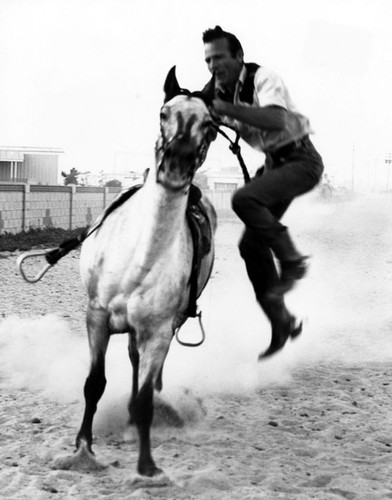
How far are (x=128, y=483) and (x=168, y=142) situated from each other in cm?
187

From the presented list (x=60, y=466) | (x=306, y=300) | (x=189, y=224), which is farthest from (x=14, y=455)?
(x=306, y=300)

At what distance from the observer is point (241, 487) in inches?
181

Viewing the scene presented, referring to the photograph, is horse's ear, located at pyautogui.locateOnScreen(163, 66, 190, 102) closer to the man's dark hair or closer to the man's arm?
the man's arm

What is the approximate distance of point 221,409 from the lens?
6.32 m

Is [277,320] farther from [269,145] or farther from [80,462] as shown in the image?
[80,462]

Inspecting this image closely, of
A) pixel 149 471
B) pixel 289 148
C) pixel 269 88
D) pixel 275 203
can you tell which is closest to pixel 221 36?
pixel 269 88

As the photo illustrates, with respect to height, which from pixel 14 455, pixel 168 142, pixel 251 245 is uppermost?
pixel 168 142

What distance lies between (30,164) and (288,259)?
39.7m

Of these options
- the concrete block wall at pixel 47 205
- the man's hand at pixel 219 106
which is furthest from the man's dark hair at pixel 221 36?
the concrete block wall at pixel 47 205

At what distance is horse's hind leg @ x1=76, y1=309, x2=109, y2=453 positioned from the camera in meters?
4.89

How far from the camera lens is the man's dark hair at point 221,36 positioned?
16.6 ft

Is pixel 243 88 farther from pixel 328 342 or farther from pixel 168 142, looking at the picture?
pixel 328 342

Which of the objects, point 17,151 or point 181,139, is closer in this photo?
point 181,139

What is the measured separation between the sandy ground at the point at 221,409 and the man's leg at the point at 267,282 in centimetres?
64
